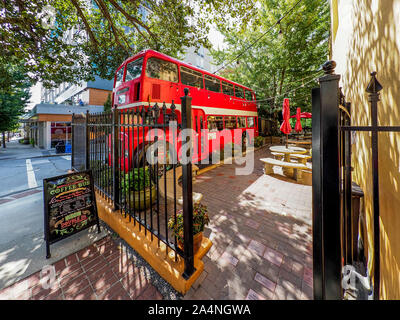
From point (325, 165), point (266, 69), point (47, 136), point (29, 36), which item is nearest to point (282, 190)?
point (325, 165)

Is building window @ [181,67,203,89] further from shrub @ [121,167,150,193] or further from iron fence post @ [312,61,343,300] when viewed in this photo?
iron fence post @ [312,61,343,300]

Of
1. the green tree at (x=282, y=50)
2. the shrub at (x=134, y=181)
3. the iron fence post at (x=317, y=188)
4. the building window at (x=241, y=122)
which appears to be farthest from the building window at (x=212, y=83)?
the iron fence post at (x=317, y=188)

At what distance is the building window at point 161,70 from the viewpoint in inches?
256

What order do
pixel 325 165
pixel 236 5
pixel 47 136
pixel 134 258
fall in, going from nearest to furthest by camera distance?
pixel 325 165, pixel 134 258, pixel 236 5, pixel 47 136

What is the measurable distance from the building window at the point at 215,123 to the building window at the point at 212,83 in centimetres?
162

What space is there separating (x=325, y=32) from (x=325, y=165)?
20201 mm

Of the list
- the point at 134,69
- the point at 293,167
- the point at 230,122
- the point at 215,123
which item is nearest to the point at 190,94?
the point at 215,123

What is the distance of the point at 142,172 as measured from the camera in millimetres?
4012

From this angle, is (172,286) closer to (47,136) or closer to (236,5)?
(236,5)

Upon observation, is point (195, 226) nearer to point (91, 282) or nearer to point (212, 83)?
point (91, 282)

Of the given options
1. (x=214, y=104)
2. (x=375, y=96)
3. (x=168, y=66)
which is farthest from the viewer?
(x=214, y=104)

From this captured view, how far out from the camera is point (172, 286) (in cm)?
230

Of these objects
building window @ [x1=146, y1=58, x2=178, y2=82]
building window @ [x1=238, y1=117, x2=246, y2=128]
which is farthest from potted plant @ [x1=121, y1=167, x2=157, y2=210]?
building window @ [x1=238, y1=117, x2=246, y2=128]

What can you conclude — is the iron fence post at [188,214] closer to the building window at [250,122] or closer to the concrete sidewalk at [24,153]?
the building window at [250,122]
